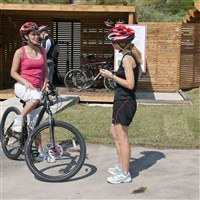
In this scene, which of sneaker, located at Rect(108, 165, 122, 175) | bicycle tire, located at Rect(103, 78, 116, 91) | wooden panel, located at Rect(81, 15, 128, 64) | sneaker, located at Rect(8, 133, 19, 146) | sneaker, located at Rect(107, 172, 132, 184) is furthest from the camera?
wooden panel, located at Rect(81, 15, 128, 64)

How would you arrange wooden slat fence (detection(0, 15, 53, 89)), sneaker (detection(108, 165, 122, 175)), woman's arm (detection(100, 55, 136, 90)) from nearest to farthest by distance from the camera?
1. woman's arm (detection(100, 55, 136, 90))
2. sneaker (detection(108, 165, 122, 175))
3. wooden slat fence (detection(0, 15, 53, 89))

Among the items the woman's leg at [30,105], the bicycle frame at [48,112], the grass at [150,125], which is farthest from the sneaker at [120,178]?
the grass at [150,125]

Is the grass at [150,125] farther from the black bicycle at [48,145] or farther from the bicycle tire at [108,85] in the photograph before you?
the bicycle tire at [108,85]

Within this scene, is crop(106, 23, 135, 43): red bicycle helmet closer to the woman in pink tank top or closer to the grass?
the woman in pink tank top

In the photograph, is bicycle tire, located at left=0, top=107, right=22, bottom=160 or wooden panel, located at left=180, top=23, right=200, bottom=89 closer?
bicycle tire, located at left=0, top=107, right=22, bottom=160

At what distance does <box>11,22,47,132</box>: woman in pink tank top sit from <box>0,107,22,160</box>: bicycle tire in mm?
382

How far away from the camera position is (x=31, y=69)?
18.2 ft

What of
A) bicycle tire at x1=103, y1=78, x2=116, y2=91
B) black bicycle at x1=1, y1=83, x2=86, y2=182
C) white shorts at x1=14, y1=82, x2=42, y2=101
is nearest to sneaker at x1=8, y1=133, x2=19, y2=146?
black bicycle at x1=1, y1=83, x2=86, y2=182

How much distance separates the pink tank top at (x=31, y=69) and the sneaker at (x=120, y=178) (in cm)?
153

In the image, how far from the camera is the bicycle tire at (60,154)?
5.09 m

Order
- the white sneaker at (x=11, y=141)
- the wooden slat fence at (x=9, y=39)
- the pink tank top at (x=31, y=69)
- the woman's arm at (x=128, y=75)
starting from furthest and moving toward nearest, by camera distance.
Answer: the wooden slat fence at (x=9, y=39), the white sneaker at (x=11, y=141), the pink tank top at (x=31, y=69), the woman's arm at (x=128, y=75)

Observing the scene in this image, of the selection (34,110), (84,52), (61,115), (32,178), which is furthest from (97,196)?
(84,52)

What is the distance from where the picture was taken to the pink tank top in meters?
5.50

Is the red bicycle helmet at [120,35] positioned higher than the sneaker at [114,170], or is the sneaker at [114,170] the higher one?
the red bicycle helmet at [120,35]
